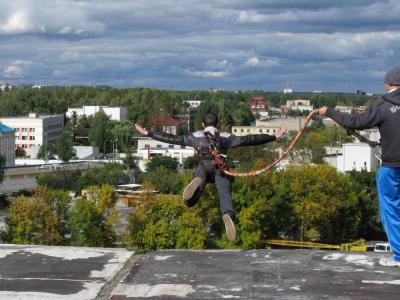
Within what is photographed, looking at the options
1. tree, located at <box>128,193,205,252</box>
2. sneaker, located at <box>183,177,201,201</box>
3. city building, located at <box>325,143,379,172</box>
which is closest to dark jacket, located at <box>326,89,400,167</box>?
sneaker, located at <box>183,177,201,201</box>

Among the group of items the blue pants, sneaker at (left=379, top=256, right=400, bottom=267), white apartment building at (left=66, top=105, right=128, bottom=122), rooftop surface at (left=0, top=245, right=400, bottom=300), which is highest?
white apartment building at (left=66, top=105, right=128, bottom=122)

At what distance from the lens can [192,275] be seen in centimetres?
932

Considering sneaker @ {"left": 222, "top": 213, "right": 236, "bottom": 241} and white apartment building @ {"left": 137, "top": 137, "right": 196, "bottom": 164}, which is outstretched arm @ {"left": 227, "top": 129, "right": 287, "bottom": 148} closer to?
sneaker @ {"left": 222, "top": 213, "right": 236, "bottom": 241}

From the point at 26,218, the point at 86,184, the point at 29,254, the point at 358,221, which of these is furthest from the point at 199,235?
the point at 86,184

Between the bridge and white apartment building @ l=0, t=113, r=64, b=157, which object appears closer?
the bridge

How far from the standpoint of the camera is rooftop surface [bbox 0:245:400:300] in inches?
333

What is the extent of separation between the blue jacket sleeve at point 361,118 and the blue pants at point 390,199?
0.65m

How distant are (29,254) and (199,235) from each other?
89.1 ft

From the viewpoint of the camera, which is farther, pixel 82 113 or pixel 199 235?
pixel 82 113

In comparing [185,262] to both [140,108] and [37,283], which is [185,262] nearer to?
[37,283]

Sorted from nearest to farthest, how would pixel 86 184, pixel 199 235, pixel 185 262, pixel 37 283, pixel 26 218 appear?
pixel 37 283 → pixel 185 262 → pixel 199 235 → pixel 26 218 → pixel 86 184

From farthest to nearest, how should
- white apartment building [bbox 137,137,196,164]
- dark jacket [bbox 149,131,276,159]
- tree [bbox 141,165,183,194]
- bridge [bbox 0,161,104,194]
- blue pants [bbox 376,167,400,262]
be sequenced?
white apartment building [bbox 137,137,196,164] < bridge [bbox 0,161,104,194] < tree [bbox 141,165,183,194] < dark jacket [bbox 149,131,276,159] < blue pants [bbox 376,167,400,262]

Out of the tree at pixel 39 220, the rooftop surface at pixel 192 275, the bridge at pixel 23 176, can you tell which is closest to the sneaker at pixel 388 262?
the rooftop surface at pixel 192 275

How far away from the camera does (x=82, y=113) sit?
15162cm
